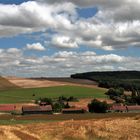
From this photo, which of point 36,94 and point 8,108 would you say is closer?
point 8,108

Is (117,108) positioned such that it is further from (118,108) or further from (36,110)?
(36,110)

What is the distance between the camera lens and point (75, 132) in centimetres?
5631

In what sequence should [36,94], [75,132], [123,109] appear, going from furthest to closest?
[36,94], [123,109], [75,132]

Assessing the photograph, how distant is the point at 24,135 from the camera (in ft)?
176

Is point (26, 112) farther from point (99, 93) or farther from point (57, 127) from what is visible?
point (57, 127)

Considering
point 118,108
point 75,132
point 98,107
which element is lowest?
point 75,132

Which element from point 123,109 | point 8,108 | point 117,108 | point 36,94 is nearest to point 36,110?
point 8,108

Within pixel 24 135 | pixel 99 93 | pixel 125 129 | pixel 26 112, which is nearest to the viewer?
pixel 24 135

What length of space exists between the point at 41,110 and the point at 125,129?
87.0m

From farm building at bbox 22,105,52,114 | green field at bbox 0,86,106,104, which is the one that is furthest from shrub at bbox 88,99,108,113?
green field at bbox 0,86,106,104

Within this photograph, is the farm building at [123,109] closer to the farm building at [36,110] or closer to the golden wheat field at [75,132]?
the farm building at [36,110]

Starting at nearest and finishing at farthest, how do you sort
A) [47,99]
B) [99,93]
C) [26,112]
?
[26,112], [47,99], [99,93]

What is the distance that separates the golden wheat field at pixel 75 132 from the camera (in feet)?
177

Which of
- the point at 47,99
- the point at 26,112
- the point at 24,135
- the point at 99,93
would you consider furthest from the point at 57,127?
the point at 99,93
